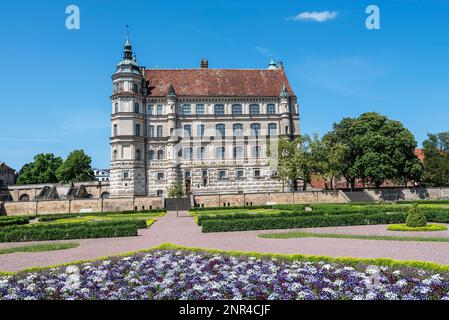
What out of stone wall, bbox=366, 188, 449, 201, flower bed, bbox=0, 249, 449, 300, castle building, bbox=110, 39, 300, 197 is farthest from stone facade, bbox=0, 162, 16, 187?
flower bed, bbox=0, 249, 449, 300

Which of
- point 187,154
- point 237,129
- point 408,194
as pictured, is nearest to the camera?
point 408,194

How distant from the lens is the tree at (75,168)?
9344 cm

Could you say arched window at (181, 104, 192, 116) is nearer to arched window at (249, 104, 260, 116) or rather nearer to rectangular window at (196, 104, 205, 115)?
rectangular window at (196, 104, 205, 115)

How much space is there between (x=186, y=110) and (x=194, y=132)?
12.5 ft

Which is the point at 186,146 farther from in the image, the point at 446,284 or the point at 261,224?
the point at 446,284

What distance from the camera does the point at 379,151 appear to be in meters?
61.7

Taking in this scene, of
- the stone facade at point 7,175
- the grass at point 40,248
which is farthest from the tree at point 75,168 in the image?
the grass at point 40,248

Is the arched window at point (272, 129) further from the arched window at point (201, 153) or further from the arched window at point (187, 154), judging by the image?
the arched window at point (187, 154)

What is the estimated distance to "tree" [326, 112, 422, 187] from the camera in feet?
197

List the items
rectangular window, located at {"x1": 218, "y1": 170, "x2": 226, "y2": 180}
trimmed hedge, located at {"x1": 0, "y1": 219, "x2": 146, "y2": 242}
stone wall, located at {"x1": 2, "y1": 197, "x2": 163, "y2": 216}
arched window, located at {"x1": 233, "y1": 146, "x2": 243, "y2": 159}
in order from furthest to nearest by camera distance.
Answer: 1. arched window, located at {"x1": 233, "y1": 146, "x2": 243, "y2": 159}
2. rectangular window, located at {"x1": 218, "y1": 170, "x2": 226, "y2": 180}
3. stone wall, located at {"x1": 2, "y1": 197, "x2": 163, "y2": 216}
4. trimmed hedge, located at {"x1": 0, "y1": 219, "x2": 146, "y2": 242}

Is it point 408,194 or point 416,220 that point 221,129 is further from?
point 416,220

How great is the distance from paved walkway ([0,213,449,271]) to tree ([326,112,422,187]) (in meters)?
38.5

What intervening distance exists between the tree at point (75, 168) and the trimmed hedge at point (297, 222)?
2852 inches

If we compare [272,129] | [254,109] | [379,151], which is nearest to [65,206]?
[254,109]
